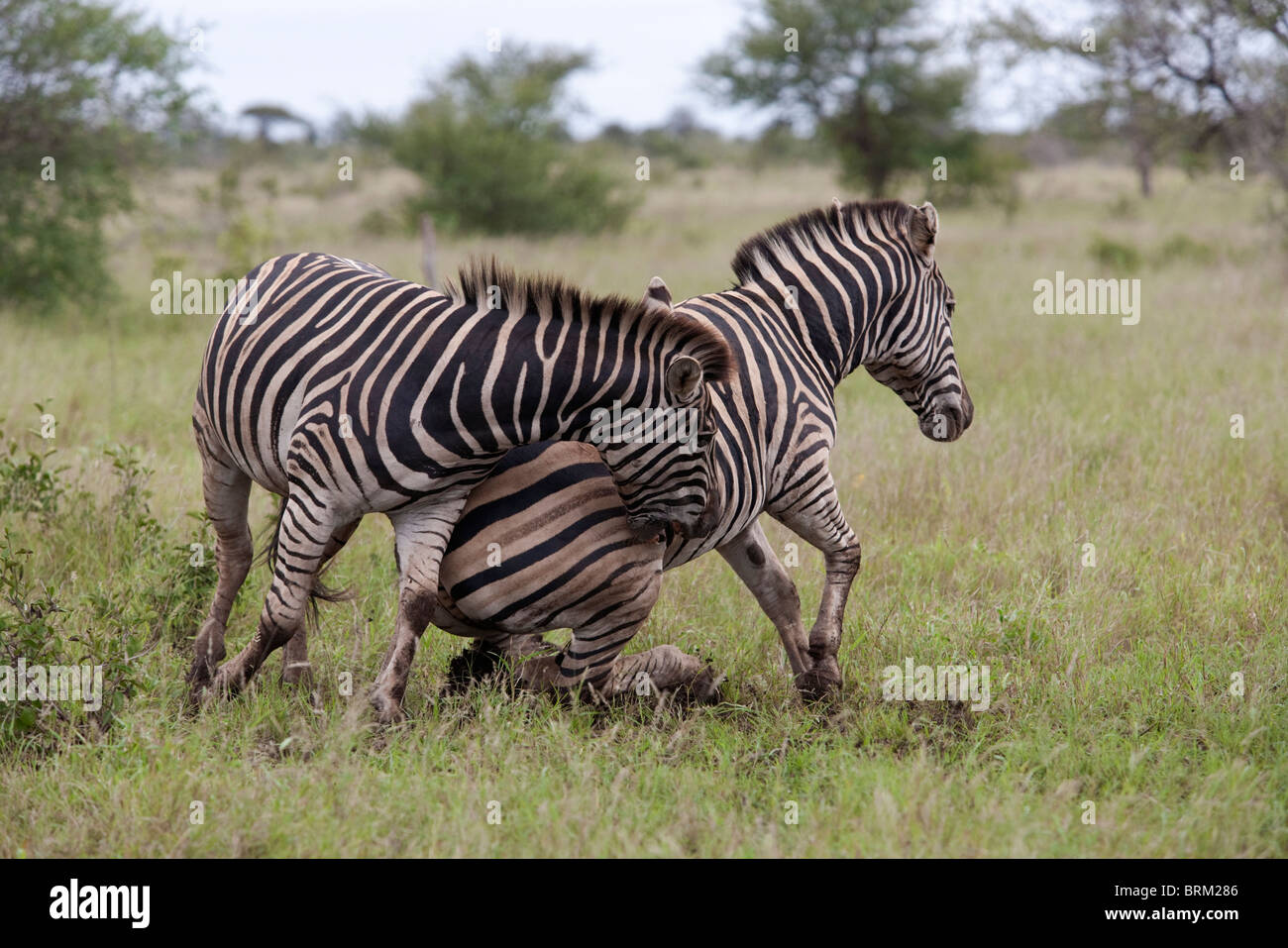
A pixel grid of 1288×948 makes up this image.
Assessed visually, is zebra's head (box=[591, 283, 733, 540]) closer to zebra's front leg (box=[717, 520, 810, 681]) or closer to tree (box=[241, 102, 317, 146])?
zebra's front leg (box=[717, 520, 810, 681])

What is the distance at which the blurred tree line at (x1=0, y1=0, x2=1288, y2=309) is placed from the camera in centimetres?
1159

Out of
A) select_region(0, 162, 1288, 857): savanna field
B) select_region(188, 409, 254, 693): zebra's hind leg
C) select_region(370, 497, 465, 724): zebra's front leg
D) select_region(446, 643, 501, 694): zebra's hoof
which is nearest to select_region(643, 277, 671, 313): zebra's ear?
select_region(370, 497, 465, 724): zebra's front leg

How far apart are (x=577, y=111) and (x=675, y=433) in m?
20.9

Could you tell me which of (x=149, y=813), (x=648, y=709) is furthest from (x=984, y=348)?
(x=149, y=813)

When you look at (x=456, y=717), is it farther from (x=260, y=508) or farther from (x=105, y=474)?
(x=105, y=474)

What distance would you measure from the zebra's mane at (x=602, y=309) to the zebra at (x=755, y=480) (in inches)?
2.7

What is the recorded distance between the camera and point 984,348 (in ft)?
31.8

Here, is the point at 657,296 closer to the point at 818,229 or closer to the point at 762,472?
the point at 762,472

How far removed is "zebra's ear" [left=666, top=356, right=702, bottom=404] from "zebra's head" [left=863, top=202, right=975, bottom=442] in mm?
1380

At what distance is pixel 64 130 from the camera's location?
38.6 ft

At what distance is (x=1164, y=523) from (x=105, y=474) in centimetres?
577

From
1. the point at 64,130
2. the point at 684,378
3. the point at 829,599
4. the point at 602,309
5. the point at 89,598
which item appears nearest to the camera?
the point at 684,378

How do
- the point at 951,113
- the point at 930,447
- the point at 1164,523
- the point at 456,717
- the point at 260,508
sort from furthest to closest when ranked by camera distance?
the point at 951,113 < the point at 930,447 < the point at 260,508 < the point at 1164,523 < the point at 456,717

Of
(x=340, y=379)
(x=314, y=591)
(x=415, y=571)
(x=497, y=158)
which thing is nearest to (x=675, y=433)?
(x=415, y=571)
